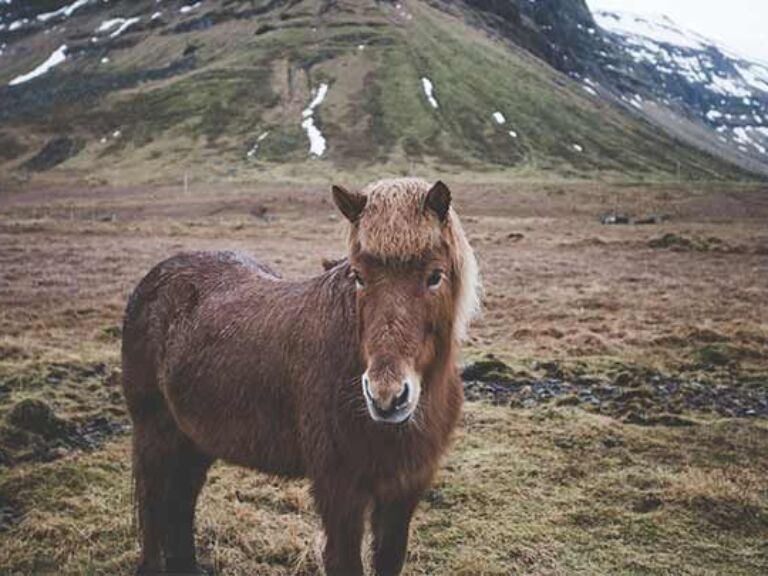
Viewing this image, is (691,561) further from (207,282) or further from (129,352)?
(129,352)

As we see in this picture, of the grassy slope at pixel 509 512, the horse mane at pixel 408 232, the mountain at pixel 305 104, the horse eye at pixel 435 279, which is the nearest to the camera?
the horse mane at pixel 408 232

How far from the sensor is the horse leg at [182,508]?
592 centimetres

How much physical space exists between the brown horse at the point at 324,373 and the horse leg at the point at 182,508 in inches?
0.5

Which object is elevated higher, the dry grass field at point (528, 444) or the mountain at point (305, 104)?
the dry grass field at point (528, 444)

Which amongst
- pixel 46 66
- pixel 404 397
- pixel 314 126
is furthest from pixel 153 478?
pixel 46 66

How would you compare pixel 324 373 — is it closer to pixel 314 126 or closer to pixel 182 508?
pixel 182 508

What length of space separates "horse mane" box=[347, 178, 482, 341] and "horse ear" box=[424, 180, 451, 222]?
44mm

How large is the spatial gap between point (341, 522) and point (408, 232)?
2.17m

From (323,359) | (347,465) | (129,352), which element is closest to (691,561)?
(347,465)

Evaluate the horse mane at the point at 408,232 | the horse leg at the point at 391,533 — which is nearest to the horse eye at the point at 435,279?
the horse mane at the point at 408,232

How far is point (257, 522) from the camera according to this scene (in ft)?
22.0

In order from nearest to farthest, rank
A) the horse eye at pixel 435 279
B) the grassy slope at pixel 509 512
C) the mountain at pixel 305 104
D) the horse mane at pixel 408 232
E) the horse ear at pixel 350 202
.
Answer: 1. the horse mane at pixel 408 232
2. the horse eye at pixel 435 279
3. the horse ear at pixel 350 202
4. the grassy slope at pixel 509 512
5. the mountain at pixel 305 104

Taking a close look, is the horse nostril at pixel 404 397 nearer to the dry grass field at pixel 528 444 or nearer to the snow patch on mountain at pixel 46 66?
the dry grass field at pixel 528 444

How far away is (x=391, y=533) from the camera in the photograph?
5.04 meters
